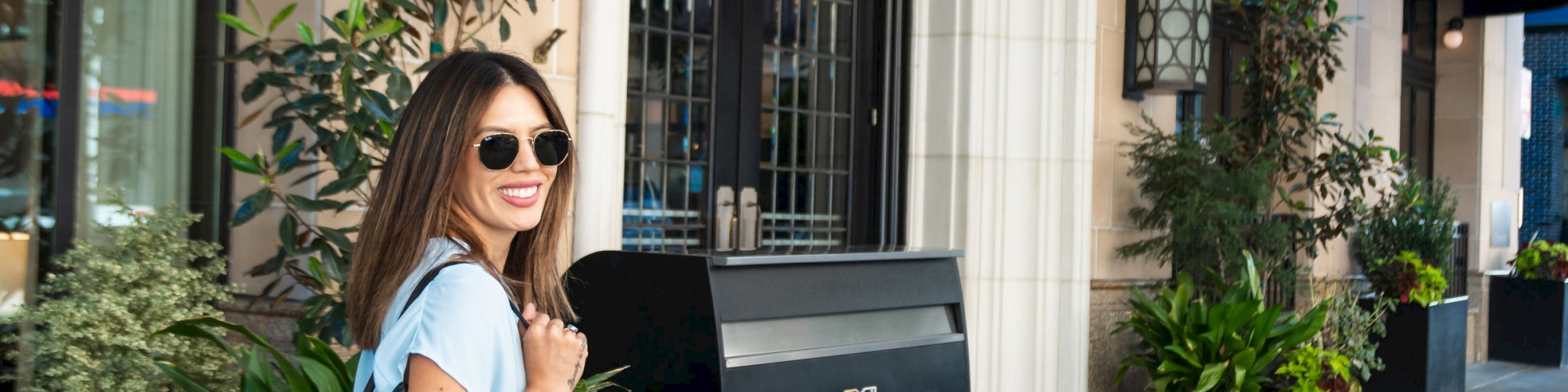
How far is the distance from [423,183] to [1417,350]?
279 inches

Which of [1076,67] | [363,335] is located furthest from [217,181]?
[1076,67]

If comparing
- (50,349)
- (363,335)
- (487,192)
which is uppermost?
(487,192)

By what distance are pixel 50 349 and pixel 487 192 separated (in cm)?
219

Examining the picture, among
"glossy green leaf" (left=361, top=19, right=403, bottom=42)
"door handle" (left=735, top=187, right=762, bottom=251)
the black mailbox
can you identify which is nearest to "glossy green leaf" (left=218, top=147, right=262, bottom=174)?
"glossy green leaf" (left=361, top=19, right=403, bottom=42)

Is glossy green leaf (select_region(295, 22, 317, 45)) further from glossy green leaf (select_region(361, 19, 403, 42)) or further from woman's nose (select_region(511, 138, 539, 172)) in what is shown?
woman's nose (select_region(511, 138, 539, 172))

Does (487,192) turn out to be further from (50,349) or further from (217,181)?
(217,181)

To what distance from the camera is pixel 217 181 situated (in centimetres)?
366

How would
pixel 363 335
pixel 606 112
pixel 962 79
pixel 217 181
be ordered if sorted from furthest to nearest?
pixel 962 79
pixel 606 112
pixel 217 181
pixel 363 335

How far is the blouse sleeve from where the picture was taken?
112cm

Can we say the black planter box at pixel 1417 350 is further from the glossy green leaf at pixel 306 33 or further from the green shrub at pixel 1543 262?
the glossy green leaf at pixel 306 33

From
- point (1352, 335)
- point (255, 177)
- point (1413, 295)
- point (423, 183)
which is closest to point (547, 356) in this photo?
point (423, 183)

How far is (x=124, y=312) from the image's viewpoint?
291cm

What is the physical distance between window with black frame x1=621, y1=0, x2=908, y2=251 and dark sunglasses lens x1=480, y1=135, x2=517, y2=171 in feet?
11.2

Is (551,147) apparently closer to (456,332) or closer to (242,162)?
(456,332)
